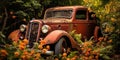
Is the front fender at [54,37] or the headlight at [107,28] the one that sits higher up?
the front fender at [54,37]

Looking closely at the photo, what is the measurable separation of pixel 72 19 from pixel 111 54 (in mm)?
1881

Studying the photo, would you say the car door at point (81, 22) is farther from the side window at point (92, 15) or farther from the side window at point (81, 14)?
the side window at point (92, 15)

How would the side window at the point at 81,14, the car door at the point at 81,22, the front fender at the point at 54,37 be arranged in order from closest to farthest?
the front fender at the point at 54,37, the car door at the point at 81,22, the side window at the point at 81,14

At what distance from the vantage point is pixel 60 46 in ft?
29.1

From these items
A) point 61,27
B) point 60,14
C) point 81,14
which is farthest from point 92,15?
point 61,27

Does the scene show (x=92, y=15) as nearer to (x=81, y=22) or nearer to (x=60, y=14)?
(x=81, y=22)

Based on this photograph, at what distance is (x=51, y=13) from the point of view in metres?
11.4

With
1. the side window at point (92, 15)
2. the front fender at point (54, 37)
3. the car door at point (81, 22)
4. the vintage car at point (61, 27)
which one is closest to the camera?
the front fender at point (54, 37)

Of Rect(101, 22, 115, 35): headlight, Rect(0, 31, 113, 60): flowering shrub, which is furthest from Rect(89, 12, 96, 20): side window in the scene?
Rect(0, 31, 113, 60): flowering shrub

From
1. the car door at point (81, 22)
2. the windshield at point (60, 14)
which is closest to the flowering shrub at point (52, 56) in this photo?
the car door at point (81, 22)

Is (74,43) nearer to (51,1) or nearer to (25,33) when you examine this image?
(25,33)

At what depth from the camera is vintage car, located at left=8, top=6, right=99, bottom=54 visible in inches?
356

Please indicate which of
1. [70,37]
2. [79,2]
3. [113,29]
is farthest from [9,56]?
[79,2]

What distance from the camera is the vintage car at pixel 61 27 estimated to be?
9.03m
